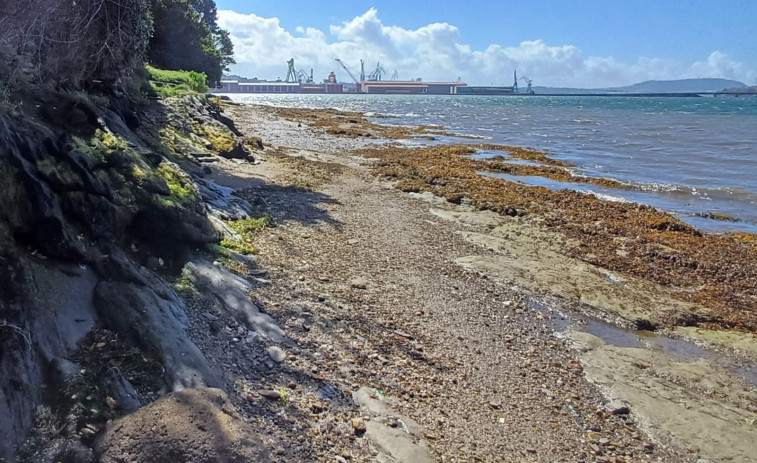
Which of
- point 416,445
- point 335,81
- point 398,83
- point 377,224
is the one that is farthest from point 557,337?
point 335,81

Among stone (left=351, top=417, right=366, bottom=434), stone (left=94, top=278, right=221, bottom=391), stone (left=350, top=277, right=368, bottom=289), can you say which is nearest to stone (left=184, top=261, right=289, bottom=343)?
stone (left=94, top=278, right=221, bottom=391)

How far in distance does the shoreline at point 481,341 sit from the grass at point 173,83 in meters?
8.33

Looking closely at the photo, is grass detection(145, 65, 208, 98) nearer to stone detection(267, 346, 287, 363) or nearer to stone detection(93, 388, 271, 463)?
stone detection(267, 346, 287, 363)

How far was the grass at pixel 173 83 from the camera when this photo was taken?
1698cm

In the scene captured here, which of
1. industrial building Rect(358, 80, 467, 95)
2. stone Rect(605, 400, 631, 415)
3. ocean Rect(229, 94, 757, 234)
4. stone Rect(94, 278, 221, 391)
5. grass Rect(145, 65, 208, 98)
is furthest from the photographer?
industrial building Rect(358, 80, 467, 95)

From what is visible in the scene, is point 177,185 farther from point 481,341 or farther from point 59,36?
point 481,341

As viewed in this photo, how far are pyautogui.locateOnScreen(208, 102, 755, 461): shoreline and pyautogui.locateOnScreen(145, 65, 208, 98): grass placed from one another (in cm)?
833

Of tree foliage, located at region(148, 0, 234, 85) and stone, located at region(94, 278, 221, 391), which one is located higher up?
tree foliage, located at region(148, 0, 234, 85)

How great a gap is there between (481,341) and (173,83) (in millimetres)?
17903

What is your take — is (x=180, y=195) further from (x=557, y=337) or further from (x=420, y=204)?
(x=420, y=204)

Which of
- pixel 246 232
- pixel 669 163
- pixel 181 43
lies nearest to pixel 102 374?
pixel 246 232

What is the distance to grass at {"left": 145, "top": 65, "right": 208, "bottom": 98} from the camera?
16984 millimetres

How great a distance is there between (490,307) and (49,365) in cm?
538

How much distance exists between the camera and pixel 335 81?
7761 inches
